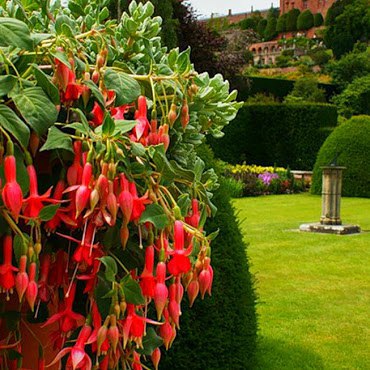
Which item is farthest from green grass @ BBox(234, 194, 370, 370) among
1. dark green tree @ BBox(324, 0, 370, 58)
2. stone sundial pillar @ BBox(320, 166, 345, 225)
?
dark green tree @ BBox(324, 0, 370, 58)

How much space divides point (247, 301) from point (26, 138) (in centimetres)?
232

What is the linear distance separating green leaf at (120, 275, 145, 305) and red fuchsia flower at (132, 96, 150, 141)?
248 millimetres

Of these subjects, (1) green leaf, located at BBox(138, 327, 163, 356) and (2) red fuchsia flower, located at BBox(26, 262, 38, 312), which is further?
(1) green leaf, located at BBox(138, 327, 163, 356)

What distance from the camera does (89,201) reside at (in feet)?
3.48

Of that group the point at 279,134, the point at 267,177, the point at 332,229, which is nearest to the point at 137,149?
the point at 332,229

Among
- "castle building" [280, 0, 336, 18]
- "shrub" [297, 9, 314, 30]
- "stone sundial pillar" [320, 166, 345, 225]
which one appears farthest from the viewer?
"castle building" [280, 0, 336, 18]

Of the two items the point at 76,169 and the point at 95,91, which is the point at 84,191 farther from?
the point at 95,91

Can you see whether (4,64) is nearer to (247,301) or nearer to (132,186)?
(132,186)

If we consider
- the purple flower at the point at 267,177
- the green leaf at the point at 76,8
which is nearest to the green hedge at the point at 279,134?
the purple flower at the point at 267,177

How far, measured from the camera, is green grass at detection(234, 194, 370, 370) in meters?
4.19

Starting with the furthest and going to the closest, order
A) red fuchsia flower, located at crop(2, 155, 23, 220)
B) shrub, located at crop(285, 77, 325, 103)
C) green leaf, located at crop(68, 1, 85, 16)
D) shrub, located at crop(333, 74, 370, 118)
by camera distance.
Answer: shrub, located at crop(285, 77, 325, 103), shrub, located at crop(333, 74, 370, 118), green leaf, located at crop(68, 1, 85, 16), red fuchsia flower, located at crop(2, 155, 23, 220)

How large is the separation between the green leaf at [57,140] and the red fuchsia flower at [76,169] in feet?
0.06

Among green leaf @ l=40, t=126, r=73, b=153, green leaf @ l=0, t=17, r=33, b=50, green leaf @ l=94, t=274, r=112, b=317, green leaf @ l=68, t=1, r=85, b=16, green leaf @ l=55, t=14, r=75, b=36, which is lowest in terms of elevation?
green leaf @ l=94, t=274, r=112, b=317

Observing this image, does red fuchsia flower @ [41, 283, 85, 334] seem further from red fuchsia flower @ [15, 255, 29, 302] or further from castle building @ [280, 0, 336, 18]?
castle building @ [280, 0, 336, 18]
